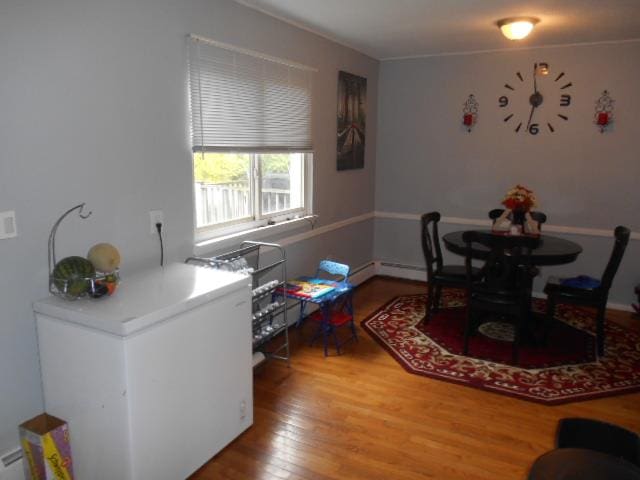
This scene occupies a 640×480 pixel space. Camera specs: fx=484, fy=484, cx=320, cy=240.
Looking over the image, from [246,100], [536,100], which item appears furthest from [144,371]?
[536,100]

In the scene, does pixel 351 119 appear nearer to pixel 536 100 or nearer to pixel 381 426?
pixel 536 100

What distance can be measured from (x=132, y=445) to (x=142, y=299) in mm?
581

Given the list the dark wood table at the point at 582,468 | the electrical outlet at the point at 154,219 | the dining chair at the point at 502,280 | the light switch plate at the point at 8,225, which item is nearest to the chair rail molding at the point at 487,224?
the dining chair at the point at 502,280

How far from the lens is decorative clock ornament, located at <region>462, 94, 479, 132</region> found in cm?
498

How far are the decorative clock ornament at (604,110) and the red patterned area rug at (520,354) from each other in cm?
176

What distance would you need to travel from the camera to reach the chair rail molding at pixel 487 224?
4.64m

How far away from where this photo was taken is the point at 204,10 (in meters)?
2.86

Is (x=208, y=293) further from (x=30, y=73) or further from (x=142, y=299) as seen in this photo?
(x=30, y=73)

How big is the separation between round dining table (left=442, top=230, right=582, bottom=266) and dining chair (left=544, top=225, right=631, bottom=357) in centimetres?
25

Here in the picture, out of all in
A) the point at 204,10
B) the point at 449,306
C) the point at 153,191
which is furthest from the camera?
the point at 449,306

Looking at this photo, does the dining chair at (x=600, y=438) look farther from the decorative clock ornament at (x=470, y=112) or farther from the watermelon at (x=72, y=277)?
the decorative clock ornament at (x=470, y=112)

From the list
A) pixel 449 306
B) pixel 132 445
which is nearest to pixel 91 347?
pixel 132 445

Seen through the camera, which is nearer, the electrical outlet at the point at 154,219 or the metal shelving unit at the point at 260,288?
the electrical outlet at the point at 154,219

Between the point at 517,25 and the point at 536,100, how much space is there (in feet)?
4.41
